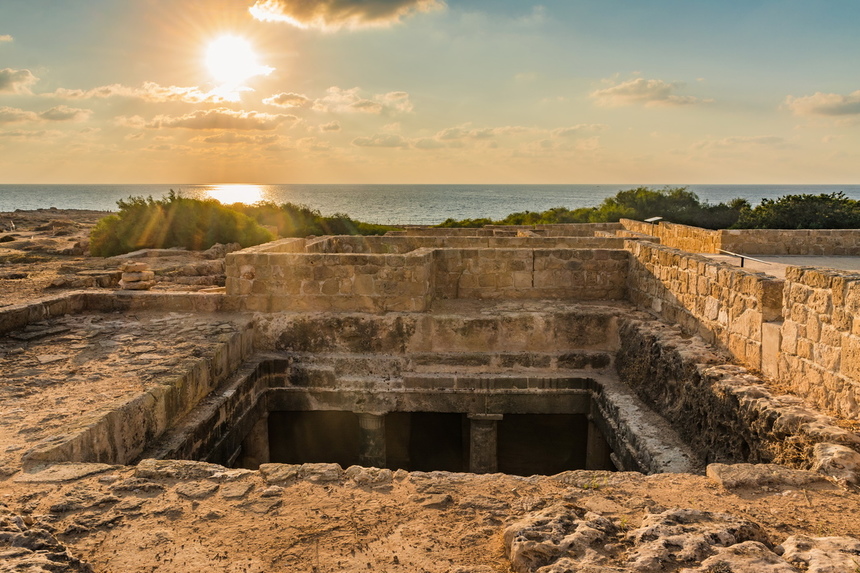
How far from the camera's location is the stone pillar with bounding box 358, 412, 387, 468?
7.67 meters

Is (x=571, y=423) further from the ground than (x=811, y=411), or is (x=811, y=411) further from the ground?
(x=811, y=411)

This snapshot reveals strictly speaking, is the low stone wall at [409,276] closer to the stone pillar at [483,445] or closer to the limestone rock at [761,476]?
the stone pillar at [483,445]

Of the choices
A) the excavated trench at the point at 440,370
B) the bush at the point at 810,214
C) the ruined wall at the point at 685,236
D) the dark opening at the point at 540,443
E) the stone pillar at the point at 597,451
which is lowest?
the dark opening at the point at 540,443

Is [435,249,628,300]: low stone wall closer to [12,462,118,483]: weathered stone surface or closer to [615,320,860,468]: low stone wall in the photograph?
[615,320,860,468]: low stone wall

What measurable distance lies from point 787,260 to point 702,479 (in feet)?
42.7

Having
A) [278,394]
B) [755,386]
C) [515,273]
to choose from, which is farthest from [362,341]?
[755,386]

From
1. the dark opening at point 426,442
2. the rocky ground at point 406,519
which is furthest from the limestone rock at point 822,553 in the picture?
the dark opening at point 426,442

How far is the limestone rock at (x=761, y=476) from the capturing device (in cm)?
368

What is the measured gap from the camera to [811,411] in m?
4.38

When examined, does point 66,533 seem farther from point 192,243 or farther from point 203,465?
point 192,243

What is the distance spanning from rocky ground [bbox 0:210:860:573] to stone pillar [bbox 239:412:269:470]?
120 inches

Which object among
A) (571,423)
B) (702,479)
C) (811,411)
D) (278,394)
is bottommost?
(571,423)

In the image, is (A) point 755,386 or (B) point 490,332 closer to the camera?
(A) point 755,386

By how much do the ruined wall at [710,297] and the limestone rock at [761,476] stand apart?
69.7 inches
